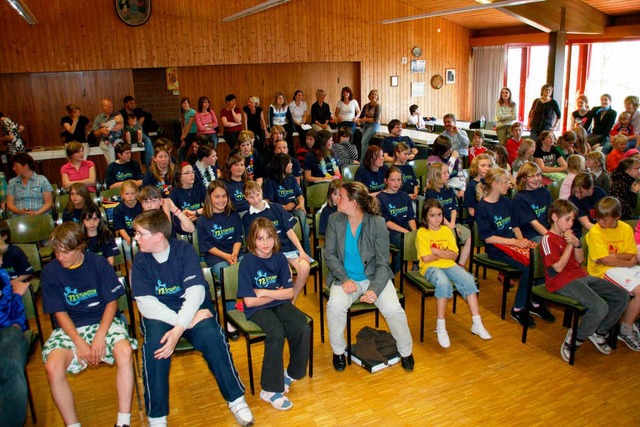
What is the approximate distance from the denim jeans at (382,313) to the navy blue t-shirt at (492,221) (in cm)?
123

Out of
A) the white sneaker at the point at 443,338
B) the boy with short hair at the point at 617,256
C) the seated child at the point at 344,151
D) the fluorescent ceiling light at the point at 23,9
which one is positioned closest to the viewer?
the boy with short hair at the point at 617,256

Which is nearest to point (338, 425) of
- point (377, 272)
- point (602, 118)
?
point (377, 272)

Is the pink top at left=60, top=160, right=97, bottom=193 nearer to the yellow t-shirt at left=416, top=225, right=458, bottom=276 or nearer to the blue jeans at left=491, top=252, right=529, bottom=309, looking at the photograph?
the yellow t-shirt at left=416, top=225, right=458, bottom=276

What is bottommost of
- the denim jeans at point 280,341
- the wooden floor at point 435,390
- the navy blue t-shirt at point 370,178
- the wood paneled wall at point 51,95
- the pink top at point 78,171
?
the wooden floor at point 435,390

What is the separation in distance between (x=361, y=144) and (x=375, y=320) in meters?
6.70

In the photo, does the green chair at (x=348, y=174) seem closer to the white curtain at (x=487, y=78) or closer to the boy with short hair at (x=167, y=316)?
the boy with short hair at (x=167, y=316)

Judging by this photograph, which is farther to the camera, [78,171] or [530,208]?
[78,171]

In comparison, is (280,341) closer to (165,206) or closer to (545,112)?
(165,206)

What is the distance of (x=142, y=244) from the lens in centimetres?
331

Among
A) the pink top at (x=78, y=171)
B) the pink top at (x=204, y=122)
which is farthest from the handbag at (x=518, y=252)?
the pink top at (x=204, y=122)

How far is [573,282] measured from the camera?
3963 mm

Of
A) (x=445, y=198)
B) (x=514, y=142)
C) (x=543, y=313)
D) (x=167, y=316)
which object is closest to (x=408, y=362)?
(x=543, y=313)

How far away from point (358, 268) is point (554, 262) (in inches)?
58.2

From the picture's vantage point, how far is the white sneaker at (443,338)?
4168mm
